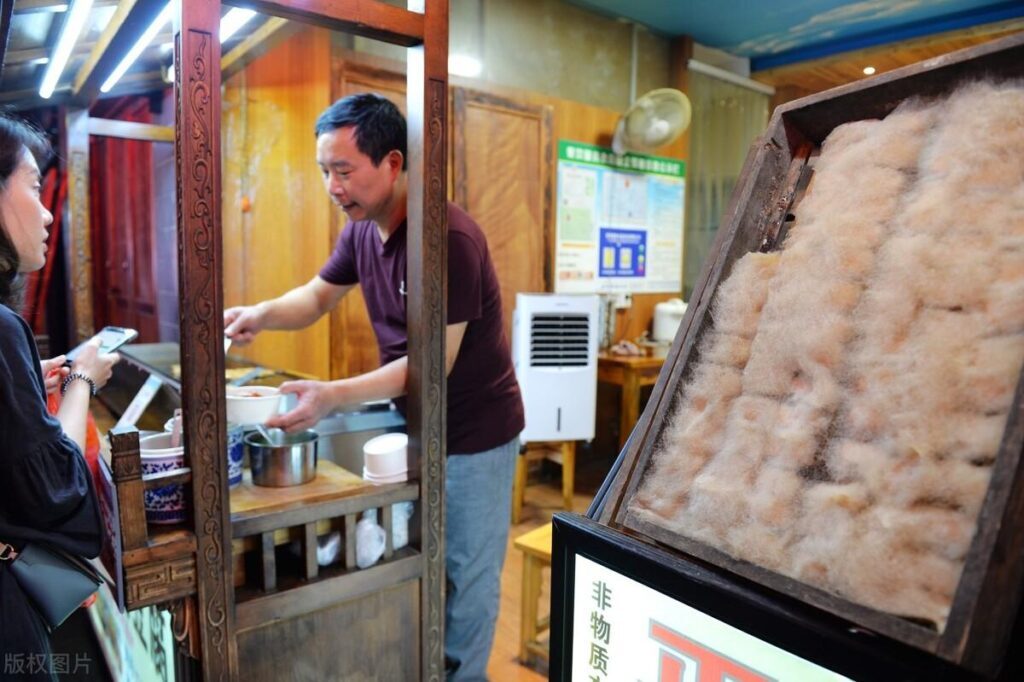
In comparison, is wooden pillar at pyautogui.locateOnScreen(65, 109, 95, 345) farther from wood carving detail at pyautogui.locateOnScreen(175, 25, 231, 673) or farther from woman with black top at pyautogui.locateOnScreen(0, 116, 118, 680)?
wood carving detail at pyautogui.locateOnScreen(175, 25, 231, 673)

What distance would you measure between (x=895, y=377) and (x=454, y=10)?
4117 mm

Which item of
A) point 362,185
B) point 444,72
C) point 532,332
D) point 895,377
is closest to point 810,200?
point 895,377

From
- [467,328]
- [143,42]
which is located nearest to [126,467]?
[467,328]

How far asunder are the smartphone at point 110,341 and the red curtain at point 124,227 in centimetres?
415

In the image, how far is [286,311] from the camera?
2418 millimetres

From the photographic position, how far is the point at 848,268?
0.69 metres

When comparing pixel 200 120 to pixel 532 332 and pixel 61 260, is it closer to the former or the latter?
pixel 532 332

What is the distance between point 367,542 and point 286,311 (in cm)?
107

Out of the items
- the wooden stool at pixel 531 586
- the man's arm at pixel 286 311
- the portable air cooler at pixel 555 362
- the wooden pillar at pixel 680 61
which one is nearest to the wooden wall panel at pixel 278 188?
the man's arm at pixel 286 311

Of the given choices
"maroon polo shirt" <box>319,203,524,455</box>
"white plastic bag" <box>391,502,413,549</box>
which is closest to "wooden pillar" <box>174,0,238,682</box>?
"white plastic bag" <box>391,502,413,549</box>

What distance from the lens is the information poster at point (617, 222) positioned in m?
4.66

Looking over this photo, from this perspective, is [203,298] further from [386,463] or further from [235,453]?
[386,463]

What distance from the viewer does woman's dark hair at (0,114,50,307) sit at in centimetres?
138

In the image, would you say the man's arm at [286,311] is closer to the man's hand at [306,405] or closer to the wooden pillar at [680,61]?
the man's hand at [306,405]
